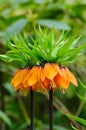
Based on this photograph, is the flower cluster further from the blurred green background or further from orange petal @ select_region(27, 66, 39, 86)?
the blurred green background

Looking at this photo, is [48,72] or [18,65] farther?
[18,65]

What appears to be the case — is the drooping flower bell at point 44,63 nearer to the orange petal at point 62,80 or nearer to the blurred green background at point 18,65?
the orange petal at point 62,80

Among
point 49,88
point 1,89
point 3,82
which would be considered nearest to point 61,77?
point 49,88

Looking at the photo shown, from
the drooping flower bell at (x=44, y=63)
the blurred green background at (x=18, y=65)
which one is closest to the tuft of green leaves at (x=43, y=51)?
the drooping flower bell at (x=44, y=63)

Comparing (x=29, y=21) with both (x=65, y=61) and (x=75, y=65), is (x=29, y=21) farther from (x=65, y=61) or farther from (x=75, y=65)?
(x=65, y=61)

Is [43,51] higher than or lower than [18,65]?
lower

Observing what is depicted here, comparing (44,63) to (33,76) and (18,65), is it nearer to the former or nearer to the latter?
(33,76)

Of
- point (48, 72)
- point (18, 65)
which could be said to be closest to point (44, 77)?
point (48, 72)

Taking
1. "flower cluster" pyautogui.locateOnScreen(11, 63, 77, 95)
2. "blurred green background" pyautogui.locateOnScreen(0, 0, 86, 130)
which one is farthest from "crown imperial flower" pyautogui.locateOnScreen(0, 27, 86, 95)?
"blurred green background" pyautogui.locateOnScreen(0, 0, 86, 130)
